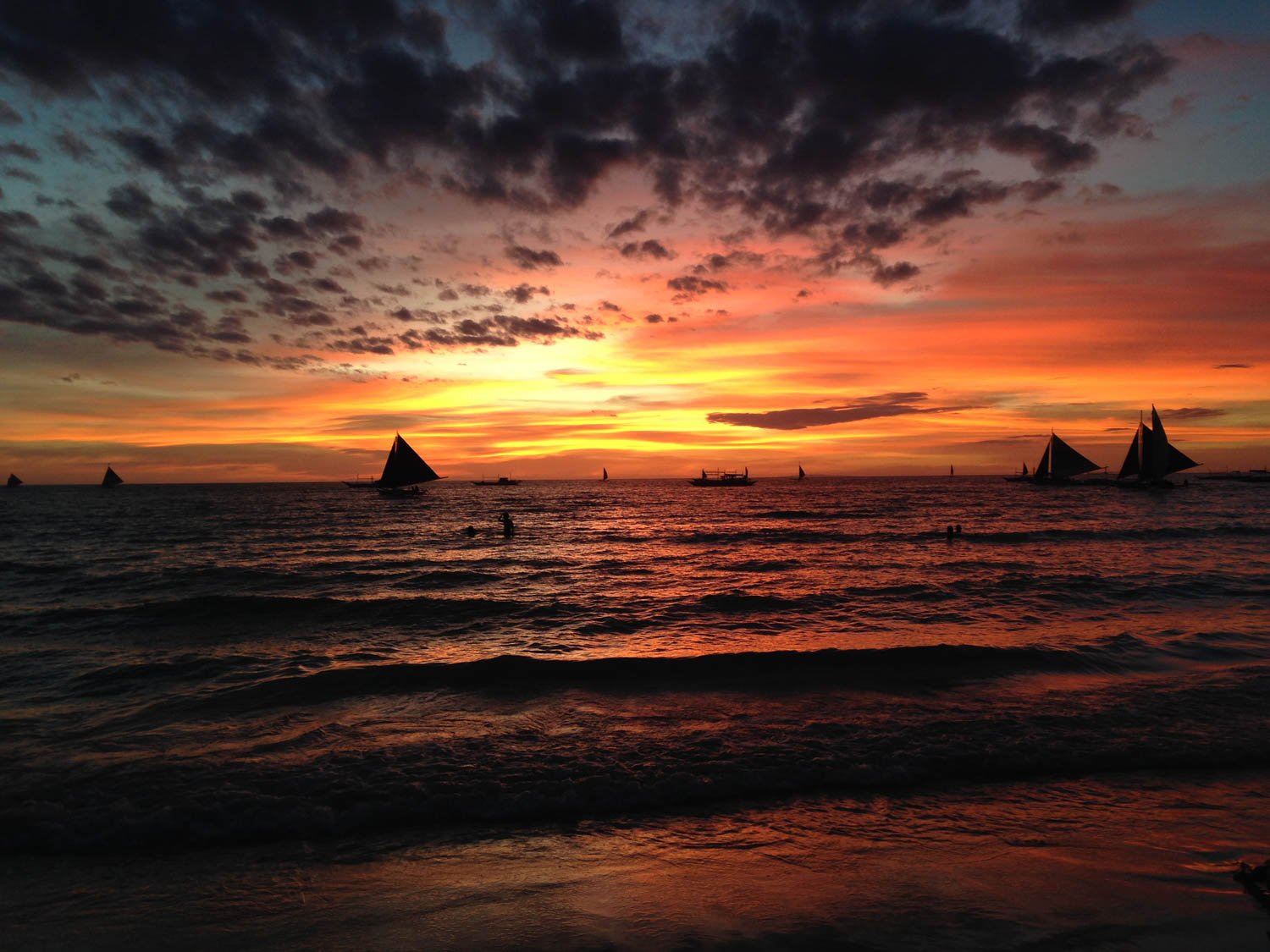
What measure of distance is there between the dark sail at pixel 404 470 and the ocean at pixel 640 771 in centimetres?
7419

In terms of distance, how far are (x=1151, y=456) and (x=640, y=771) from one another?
118 m

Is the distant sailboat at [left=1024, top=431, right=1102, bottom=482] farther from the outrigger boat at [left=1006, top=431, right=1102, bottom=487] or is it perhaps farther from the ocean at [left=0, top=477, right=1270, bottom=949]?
the ocean at [left=0, top=477, right=1270, bottom=949]

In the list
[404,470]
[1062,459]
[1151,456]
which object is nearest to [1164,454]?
[1151,456]

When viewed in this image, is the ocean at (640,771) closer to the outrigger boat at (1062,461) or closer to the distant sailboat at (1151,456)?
the distant sailboat at (1151,456)

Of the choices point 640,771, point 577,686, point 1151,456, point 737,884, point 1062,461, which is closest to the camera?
point 737,884

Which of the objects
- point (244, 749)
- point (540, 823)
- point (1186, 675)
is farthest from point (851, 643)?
point (244, 749)

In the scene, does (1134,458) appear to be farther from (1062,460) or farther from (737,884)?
(737,884)

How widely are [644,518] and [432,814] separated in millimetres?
70994

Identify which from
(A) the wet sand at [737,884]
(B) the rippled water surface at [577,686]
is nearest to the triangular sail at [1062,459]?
(B) the rippled water surface at [577,686]

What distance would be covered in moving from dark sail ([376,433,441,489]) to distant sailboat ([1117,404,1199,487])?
109018 millimetres

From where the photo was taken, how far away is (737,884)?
21.0 feet

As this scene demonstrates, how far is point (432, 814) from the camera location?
8305 millimetres

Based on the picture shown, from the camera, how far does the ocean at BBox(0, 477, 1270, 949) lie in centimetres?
594

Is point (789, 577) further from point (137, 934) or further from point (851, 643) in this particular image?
point (137, 934)
